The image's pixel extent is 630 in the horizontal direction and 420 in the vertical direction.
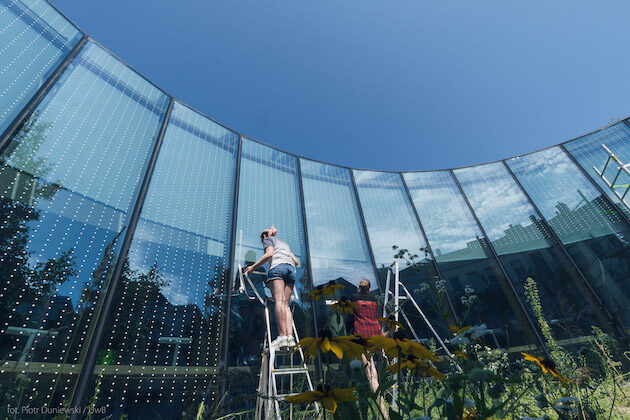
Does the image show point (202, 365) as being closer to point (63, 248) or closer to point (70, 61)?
point (63, 248)

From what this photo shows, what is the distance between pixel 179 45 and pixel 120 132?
2339 mm

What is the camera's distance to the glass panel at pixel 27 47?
7.23 feet

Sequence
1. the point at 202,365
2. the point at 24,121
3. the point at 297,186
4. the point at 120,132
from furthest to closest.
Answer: the point at 297,186 < the point at 120,132 < the point at 202,365 < the point at 24,121

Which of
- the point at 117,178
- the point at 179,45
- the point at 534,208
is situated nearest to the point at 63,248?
the point at 117,178

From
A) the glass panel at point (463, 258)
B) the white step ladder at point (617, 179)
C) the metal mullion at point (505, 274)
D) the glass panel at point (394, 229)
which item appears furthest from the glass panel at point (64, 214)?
the white step ladder at point (617, 179)

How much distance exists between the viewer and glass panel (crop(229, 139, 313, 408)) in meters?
2.78

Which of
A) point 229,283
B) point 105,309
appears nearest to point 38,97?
point 105,309

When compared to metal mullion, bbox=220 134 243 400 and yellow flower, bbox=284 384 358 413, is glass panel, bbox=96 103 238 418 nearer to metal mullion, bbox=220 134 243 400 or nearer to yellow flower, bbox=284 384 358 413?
metal mullion, bbox=220 134 243 400

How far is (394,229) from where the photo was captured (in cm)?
507

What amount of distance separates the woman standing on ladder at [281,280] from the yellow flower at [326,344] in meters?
1.55

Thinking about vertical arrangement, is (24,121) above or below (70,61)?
below

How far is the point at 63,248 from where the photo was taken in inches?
80.9

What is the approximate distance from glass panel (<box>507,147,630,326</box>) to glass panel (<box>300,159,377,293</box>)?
3330mm

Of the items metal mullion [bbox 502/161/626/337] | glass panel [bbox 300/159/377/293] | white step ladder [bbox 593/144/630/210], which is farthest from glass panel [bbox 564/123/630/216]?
glass panel [bbox 300/159/377/293]
